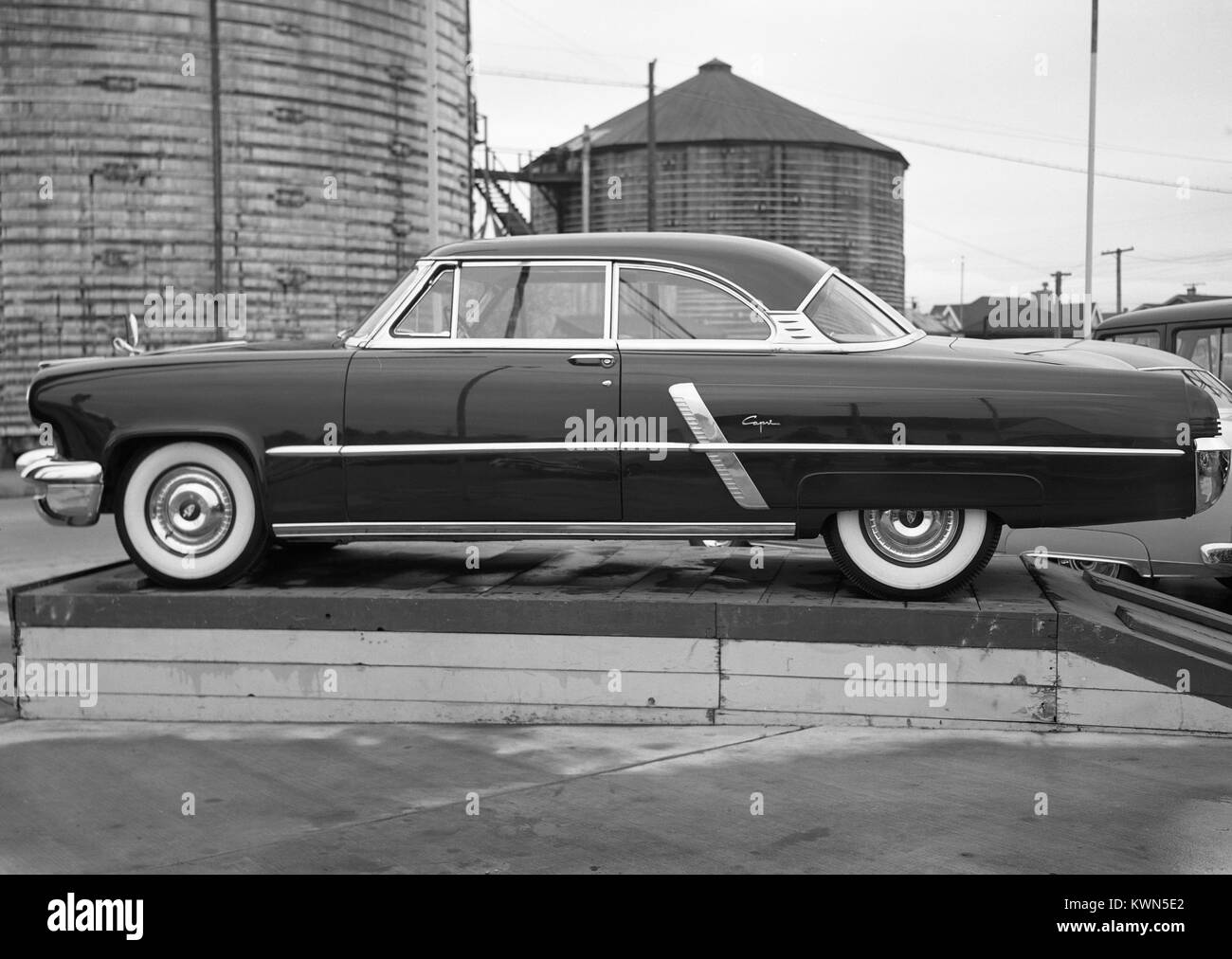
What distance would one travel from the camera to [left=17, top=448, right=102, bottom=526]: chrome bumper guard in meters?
5.30

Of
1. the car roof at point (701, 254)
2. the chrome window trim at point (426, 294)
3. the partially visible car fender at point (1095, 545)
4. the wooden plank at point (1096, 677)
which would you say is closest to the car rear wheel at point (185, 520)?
the chrome window trim at point (426, 294)

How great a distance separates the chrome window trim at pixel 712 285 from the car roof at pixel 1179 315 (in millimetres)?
3500

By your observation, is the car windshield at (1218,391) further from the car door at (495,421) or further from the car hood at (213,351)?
the car hood at (213,351)

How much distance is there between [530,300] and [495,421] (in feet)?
1.87

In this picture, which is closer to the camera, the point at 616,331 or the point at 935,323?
the point at 616,331

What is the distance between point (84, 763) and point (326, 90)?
51.8ft

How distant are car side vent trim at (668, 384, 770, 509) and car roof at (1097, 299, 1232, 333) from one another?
380 centimetres

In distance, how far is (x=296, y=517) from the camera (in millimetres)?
5250

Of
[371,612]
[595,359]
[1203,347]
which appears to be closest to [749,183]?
[1203,347]

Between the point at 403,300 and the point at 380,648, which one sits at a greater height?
the point at 403,300

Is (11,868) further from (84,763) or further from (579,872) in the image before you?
(579,872)

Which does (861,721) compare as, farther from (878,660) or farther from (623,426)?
(623,426)

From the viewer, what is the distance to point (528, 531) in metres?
5.14
